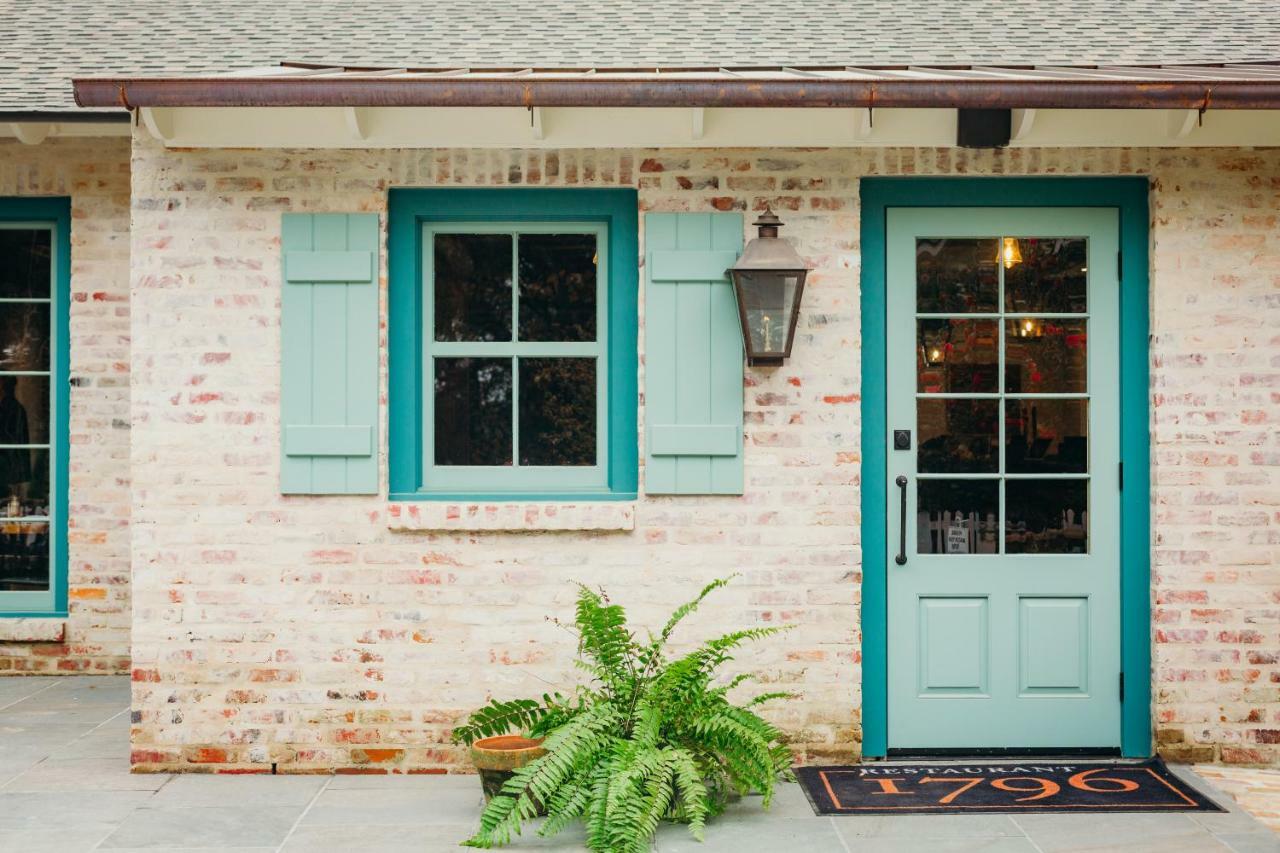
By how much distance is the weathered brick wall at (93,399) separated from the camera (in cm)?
705

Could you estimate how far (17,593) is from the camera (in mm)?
7219

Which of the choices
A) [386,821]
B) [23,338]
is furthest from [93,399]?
[386,821]

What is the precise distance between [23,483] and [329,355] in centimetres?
294

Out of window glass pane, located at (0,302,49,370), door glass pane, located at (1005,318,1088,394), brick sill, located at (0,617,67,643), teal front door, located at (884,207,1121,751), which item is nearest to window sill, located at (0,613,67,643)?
brick sill, located at (0,617,67,643)

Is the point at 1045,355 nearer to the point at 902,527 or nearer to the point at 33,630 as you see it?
the point at 902,527

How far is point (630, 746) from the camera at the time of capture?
4508 millimetres

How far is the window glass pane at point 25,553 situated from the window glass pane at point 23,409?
0.48 m

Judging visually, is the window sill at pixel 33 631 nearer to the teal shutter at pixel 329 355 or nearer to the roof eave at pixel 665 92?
the teal shutter at pixel 329 355

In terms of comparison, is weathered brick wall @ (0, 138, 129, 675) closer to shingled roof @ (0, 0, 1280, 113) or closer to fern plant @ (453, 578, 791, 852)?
shingled roof @ (0, 0, 1280, 113)

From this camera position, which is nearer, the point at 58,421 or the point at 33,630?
the point at 33,630

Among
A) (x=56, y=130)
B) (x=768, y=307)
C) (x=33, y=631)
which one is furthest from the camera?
(x=33, y=631)

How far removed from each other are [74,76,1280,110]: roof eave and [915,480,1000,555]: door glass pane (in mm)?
1624

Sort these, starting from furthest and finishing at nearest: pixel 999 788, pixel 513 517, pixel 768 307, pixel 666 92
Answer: pixel 513 517, pixel 768 307, pixel 999 788, pixel 666 92

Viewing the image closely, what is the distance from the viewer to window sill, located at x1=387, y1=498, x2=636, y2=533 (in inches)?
210
